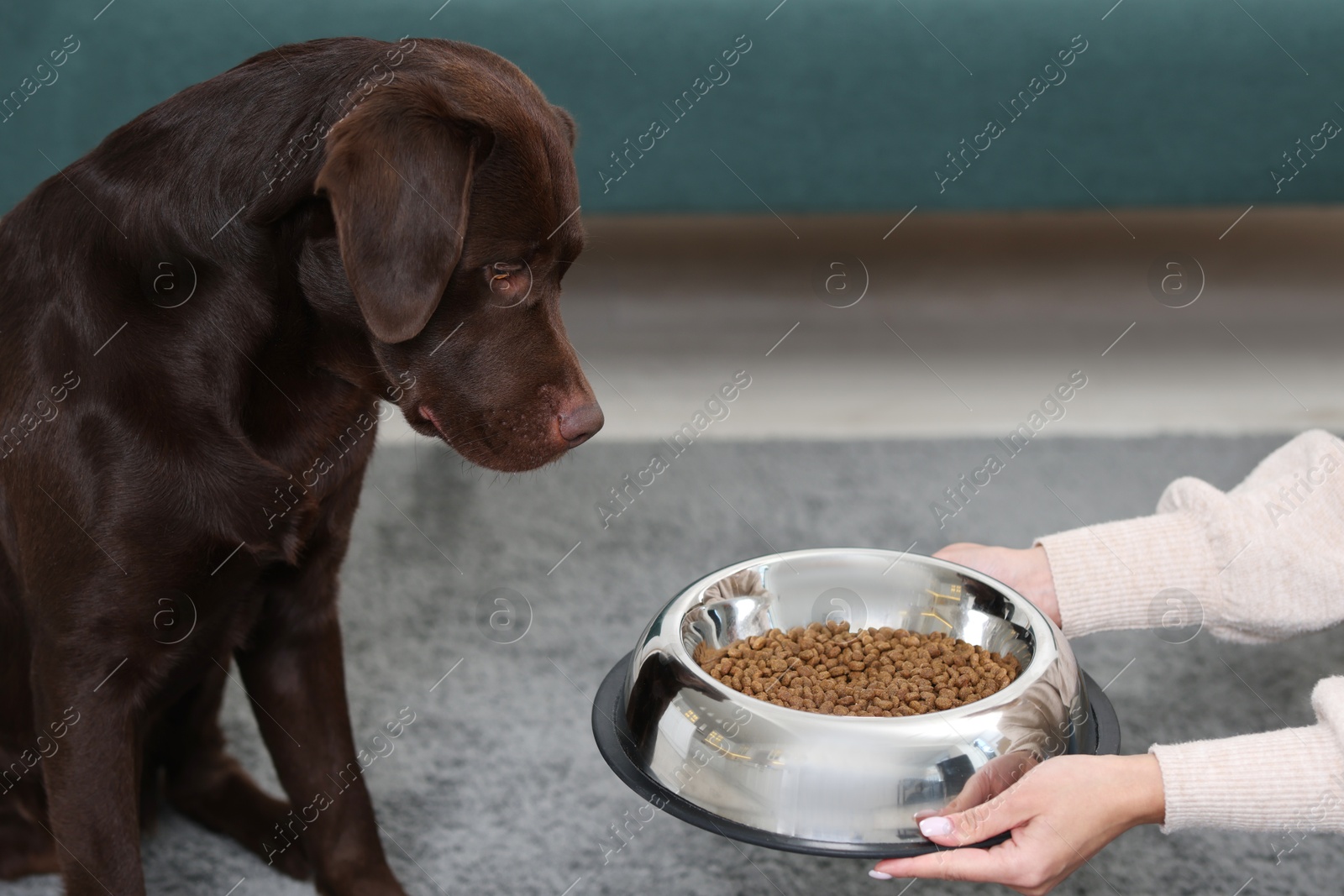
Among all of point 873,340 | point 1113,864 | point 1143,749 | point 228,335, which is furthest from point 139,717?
point 873,340

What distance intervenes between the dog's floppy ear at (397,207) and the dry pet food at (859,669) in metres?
0.43

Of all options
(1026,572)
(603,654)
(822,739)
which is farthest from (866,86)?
(822,739)

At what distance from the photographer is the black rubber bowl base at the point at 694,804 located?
3.21 feet

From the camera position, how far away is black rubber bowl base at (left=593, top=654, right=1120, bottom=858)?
98 cm

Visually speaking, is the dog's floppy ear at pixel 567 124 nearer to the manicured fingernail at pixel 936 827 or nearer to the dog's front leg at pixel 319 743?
the dog's front leg at pixel 319 743

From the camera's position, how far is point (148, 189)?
1.05 m

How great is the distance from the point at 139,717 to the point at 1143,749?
1158 millimetres

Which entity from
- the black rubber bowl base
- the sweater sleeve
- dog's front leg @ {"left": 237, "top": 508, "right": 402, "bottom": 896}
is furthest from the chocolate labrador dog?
the sweater sleeve

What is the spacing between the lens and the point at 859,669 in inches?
45.9

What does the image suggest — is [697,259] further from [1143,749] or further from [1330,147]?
[1143,749]

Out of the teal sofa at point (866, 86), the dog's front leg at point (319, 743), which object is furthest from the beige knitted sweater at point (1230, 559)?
the teal sofa at point (866, 86)

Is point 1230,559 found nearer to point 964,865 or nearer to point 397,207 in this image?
point 964,865

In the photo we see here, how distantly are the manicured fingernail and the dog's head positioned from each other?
442 mm

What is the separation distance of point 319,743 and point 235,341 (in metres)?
0.49
